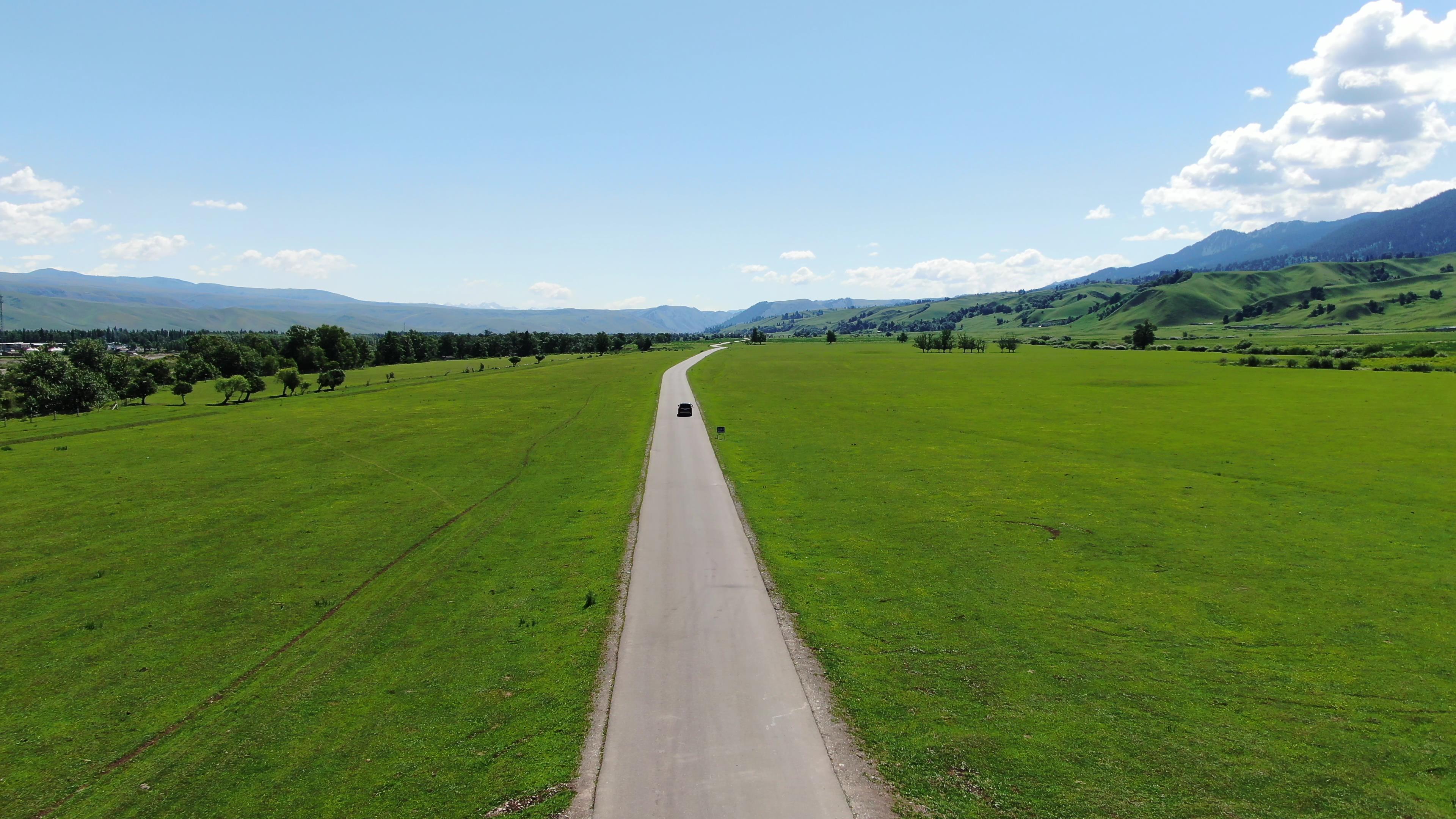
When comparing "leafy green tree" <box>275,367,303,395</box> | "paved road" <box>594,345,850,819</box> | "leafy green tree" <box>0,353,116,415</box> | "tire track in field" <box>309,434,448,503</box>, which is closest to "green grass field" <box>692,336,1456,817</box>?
"paved road" <box>594,345,850,819</box>

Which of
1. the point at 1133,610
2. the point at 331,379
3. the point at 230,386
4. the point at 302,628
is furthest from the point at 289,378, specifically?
the point at 1133,610

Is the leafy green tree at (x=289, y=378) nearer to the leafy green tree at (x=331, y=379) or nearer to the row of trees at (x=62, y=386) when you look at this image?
the leafy green tree at (x=331, y=379)

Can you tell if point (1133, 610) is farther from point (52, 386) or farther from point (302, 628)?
point (52, 386)

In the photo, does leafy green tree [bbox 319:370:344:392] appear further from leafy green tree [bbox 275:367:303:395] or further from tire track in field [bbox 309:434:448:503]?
tire track in field [bbox 309:434:448:503]

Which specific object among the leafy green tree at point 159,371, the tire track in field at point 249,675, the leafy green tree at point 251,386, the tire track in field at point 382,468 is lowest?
the tire track in field at point 249,675

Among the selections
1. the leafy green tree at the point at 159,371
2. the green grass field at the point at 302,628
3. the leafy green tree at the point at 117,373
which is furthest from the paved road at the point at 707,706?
the leafy green tree at the point at 159,371

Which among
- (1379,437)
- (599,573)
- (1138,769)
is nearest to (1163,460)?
→ (1379,437)
